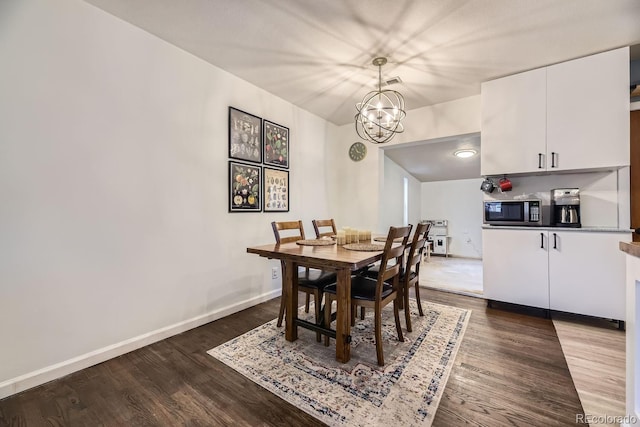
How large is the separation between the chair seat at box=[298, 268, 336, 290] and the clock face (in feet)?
7.33

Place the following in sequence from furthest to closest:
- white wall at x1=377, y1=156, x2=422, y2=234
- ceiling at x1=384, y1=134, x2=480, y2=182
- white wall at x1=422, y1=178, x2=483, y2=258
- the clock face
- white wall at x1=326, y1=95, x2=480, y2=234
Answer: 1. white wall at x1=422, y1=178, x2=483, y2=258
2. white wall at x1=377, y1=156, x2=422, y2=234
3. ceiling at x1=384, y1=134, x2=480, y2=182
4. the clock face
5. white wall at x1=326, y1=95, x2=480, y2=234

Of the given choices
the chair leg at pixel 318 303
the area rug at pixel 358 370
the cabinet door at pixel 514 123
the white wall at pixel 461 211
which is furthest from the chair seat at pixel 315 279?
the white wall at pixel 461 211

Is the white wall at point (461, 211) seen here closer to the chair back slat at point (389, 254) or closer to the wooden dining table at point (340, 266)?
the chair back slat at point (389, 254)

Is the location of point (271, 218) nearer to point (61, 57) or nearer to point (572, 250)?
point (61, 57)

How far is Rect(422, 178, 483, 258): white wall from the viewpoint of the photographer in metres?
6.28

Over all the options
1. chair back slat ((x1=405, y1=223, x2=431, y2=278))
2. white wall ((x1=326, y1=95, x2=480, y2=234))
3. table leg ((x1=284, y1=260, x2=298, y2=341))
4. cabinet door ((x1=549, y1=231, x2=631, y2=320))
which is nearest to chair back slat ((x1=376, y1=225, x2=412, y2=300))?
chair back slat ((x1=405, y1=223, x2=431, y2=278))

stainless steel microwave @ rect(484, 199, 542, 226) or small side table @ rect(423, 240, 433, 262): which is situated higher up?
stainless steel microwave @ rect(484, 199, 542, 226)

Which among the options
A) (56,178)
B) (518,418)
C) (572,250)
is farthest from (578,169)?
(56,178)

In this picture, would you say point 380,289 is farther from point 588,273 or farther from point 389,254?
point 588,273

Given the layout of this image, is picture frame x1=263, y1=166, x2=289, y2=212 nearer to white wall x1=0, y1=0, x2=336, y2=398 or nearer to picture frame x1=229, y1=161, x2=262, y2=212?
picture frame x1=229, y1=161, x2=262, y2=212

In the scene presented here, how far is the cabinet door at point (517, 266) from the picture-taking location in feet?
8.57

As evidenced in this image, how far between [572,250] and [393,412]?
→ 2.35 m

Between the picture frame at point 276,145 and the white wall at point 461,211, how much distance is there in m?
4.91

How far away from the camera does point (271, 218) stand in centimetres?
323
